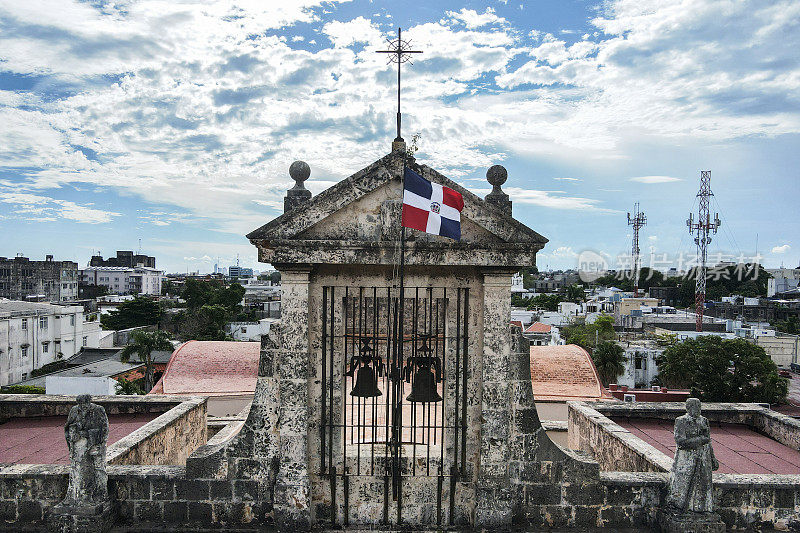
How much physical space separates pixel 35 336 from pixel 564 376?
4153 cm

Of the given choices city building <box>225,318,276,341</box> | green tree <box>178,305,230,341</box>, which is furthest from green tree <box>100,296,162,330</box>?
city building <box>225,318,276,341</box>

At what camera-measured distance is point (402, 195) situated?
6.96m

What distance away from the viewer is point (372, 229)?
6953 mm

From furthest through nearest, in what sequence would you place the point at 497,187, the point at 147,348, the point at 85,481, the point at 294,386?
the point at 147,348
the point at 497,187
the point at 294,386
the point at 85,481

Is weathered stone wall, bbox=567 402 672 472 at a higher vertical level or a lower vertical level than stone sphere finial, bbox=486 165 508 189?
lower

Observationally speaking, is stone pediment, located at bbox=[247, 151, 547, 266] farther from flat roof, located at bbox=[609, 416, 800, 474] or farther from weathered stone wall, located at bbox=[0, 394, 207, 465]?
flat roof, located at bbox=[609, 416, 800, 474]

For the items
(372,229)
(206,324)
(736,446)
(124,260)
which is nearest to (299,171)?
(372,229)

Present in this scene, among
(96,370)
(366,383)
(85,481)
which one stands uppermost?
(366,383)

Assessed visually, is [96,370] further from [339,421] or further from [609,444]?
[609,444]

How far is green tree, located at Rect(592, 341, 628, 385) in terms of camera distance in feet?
133

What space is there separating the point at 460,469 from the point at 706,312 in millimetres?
88917

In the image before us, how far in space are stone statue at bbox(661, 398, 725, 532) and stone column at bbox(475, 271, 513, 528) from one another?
216 cm

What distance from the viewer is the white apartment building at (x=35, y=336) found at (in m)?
38.2

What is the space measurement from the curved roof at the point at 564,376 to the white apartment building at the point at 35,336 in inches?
1493
